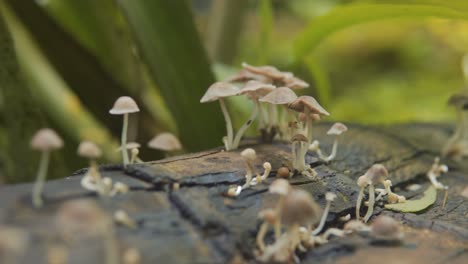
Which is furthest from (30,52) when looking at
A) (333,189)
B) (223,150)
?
(333,189)

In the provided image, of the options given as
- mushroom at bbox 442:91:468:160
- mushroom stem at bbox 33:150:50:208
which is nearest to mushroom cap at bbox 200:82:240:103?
mushroom stem at bbox 33:150:50:208

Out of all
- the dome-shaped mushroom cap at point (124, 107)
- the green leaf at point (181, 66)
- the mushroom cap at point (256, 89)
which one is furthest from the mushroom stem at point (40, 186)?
the green leaf at point (181, 66)

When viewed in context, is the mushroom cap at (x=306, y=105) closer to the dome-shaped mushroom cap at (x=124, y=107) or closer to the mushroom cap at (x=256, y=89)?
the mushroom cap at (x=256, y=89)

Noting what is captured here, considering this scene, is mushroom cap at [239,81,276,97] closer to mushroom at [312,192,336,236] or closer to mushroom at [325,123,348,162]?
mushroom at [325,123,348,162]

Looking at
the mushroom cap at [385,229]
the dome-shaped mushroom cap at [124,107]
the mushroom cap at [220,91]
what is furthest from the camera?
the mushroom cap at [220,91]

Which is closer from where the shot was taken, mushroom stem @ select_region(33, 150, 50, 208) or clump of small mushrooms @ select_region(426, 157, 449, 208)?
mushroom stem @ select_region(33, 150, 50, 208)

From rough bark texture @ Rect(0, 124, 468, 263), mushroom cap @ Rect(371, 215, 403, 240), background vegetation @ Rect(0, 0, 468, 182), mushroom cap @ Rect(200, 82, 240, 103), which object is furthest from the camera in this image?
background vegetation @ Rect(0, 0, 468, 182)

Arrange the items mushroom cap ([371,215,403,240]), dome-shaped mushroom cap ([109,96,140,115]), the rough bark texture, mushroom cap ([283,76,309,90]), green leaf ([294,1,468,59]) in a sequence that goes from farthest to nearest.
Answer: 1. green leaf ([294,1,468,59])
2. mushroom cap ([283,76,309,90])
3. dome-shaped mushroom cap ([109,96,140,115])
4. mushroom cap ([371,215,403,240])
5. the rough bark texture
